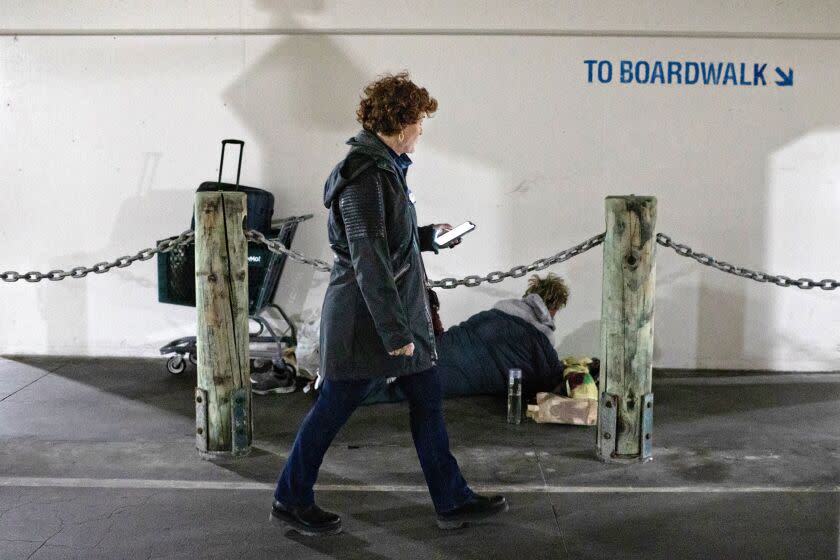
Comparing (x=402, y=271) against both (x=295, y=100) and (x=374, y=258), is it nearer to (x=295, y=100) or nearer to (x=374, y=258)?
(x=374, y=258)

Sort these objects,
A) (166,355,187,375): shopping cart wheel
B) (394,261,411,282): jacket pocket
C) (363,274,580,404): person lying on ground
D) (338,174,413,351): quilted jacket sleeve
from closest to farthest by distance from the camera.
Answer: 1. (338,174,413,351): quilted jacket sleeve
2. (394,261,411,282): jacket pocket
3. (363,274,580,404): person lying on ground
4. (166,355,187,375): shopping cart wheel

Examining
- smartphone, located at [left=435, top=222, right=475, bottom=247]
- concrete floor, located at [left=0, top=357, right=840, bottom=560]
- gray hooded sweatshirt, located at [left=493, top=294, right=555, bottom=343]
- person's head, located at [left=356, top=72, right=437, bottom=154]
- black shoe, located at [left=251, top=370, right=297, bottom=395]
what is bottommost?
concrete floor, located at [left=0, top=357, right=840, bottom=560]

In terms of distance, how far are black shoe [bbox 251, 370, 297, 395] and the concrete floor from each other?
123 millimetres

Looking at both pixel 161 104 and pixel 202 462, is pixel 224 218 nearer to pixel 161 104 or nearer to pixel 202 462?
pixel 202 462

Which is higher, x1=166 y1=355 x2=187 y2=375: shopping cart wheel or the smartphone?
the smartphone

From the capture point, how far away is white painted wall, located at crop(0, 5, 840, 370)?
6953 mm

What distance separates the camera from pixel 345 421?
386 centimetres

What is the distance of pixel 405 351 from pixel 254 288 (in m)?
3.25

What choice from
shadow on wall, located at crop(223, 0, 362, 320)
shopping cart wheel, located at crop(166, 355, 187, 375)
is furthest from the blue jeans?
shadow on wall, located at crop(223, 0, 362, 320)

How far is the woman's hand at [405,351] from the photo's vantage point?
3.58 meters

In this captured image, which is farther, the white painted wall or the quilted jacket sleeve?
the white painted wall

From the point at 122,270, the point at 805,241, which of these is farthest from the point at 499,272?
the point at 122,270

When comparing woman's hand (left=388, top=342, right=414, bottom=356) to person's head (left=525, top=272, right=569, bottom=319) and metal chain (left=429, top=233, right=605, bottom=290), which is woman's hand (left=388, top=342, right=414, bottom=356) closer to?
metal chain (left=429, top=233, right=605, bottom=290)

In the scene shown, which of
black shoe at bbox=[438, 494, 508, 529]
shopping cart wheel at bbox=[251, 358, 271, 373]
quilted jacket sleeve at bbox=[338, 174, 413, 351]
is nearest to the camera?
quilted jacket sleeve at bbox=[338, 174, 413, 351]
